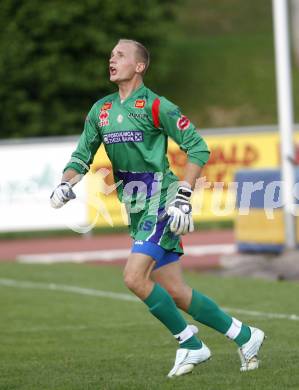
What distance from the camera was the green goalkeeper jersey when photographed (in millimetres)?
8297

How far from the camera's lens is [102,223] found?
27375 millimetres

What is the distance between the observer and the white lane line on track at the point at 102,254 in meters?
22.5

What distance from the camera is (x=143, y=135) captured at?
8430 millimetres

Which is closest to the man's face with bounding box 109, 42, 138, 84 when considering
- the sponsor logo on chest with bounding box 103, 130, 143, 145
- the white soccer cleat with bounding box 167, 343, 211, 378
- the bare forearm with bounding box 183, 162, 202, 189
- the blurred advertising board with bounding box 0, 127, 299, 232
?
the sponsor logo on chest with bounding box 103, 130, 143, 145

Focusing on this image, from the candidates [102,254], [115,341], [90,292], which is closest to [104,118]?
[115,341]

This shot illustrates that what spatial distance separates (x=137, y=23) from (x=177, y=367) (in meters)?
41.4

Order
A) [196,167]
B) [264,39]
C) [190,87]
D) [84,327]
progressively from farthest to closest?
[264,39] < [190,87] < [84,327] < [196,167]

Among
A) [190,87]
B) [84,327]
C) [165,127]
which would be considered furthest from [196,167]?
[190,87]

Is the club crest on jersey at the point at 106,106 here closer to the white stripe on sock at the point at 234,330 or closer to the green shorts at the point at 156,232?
the green shorts at the point at 156,232

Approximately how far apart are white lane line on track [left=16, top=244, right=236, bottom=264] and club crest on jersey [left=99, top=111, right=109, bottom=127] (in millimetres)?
13400

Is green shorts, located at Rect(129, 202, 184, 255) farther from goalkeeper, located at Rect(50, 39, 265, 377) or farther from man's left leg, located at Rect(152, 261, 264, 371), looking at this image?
man's left leg, located at Rect(152, 261, 264, 371)

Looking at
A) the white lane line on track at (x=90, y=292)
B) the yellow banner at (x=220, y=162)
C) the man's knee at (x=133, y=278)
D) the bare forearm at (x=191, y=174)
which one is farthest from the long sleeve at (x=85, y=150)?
the yellow banner at (x=220, y=162)

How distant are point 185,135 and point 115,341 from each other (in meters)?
3.10

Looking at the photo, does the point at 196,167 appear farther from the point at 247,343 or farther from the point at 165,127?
the point at 247,343
